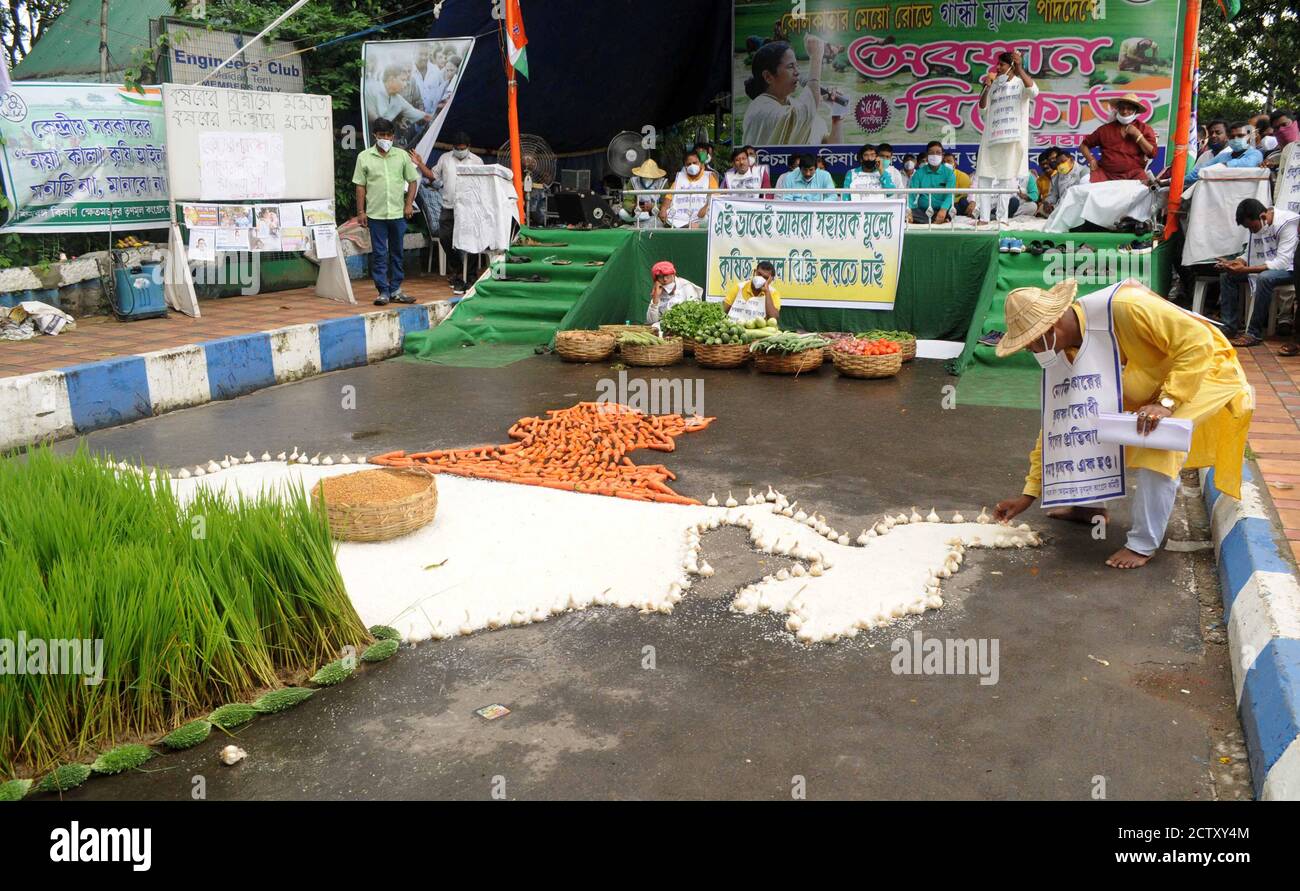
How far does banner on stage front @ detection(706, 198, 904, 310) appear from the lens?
996 centimetres

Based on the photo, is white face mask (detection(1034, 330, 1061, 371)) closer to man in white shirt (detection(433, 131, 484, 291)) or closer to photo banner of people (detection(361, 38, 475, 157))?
man in white shirt (detection(433, 131, 484, 291))

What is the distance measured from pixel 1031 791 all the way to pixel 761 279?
7.16m

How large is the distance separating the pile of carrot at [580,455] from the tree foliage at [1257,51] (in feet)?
61.3

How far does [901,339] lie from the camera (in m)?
9.00

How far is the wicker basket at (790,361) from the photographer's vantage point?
344 inches

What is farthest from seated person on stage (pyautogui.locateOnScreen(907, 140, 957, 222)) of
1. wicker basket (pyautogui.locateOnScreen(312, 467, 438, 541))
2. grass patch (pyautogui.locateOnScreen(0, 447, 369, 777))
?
grass patch (pyautogui.locateOnScreen(0, 447, 369, 777))

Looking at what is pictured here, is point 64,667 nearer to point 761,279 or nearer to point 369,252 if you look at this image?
point 761,279

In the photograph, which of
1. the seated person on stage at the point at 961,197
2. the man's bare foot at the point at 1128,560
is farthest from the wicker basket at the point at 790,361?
the man's bare foot at the point at 1128,560

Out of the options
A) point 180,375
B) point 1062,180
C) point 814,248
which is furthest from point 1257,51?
point 180,375

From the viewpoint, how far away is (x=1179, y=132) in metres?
9.53

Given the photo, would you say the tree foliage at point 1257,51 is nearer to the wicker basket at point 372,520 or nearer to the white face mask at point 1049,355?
the white face mask at point 1049,355

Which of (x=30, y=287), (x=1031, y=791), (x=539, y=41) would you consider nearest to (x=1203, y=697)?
(x=1031, y=791)

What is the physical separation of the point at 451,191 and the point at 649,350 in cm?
417

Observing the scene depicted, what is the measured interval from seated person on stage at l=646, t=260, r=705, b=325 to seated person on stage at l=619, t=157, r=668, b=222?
10.5ft
